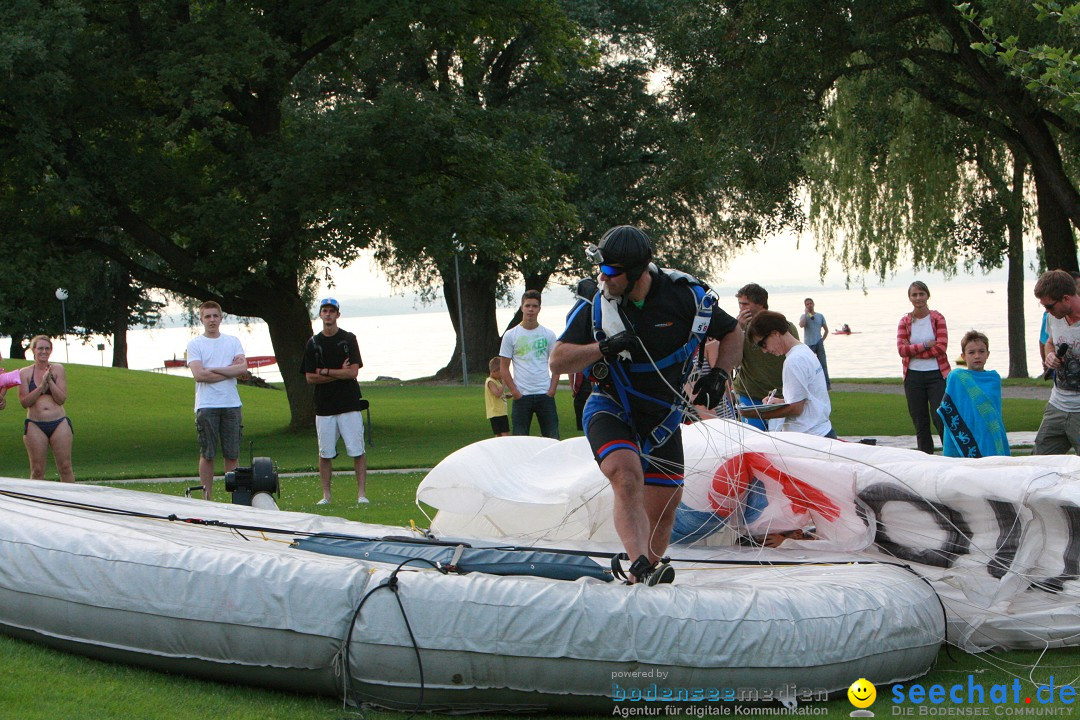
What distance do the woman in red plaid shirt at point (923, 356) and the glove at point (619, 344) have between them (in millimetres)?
6655

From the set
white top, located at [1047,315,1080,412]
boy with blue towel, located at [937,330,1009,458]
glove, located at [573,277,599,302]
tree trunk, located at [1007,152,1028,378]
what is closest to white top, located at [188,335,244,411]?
glove, located at [573,277,599,302]

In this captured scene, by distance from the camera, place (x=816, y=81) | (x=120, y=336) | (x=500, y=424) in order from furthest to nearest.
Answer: (x=120, y=336) < (x=816, y=81) < (x=500, y=424)

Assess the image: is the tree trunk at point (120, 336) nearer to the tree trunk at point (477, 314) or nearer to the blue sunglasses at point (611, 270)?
the tree trunk at point (477, 314)

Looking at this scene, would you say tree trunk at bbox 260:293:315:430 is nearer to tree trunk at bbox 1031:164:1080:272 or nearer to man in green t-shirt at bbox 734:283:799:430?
man in green t-shirt at bbox 734:283:799:430

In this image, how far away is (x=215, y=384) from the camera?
34.3 feet

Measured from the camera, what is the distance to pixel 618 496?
5.20 metres

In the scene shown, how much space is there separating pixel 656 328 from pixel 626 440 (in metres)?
0.59

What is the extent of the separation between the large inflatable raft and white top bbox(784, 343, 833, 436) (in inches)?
102

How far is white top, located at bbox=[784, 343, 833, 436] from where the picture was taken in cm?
760

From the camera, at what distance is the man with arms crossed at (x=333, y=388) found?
10.7m

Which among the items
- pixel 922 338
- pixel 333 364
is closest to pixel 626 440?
pixel 333 364

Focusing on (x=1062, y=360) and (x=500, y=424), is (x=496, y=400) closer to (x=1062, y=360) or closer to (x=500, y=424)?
(x=500, y=424)

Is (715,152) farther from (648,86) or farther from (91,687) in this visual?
(648,86)

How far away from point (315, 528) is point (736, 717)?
3.08 metres
